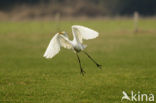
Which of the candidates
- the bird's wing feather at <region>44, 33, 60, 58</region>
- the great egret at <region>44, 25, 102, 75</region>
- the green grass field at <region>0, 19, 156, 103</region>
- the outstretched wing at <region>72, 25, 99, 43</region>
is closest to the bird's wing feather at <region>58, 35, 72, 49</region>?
the great egret at <region>44, 25, 102, 75</region>

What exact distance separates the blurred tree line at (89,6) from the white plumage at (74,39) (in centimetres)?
6996

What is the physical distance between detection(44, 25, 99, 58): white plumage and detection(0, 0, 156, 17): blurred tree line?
6996 cm

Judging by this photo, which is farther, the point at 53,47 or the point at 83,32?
the point at 83,32

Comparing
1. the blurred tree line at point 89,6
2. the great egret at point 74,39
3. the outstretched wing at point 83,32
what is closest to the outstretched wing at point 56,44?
the great egret at point 74,39

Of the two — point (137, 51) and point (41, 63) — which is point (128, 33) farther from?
point (41, 63)

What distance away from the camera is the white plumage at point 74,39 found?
425 inches

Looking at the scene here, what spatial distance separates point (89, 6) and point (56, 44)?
74.1 metres

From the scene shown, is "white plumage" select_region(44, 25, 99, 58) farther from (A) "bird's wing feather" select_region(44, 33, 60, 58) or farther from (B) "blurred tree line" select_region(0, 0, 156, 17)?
(B) "blurred tree line" select_region(0, 0, 156, 17)

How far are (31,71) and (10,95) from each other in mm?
4204

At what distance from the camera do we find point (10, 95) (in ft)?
30.1

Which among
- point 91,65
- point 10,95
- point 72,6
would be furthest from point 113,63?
point 72,6

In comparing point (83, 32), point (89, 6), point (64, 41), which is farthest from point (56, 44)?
point (89, 6)

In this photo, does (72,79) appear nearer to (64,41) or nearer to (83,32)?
(64,41)

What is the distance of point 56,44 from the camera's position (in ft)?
36.0
